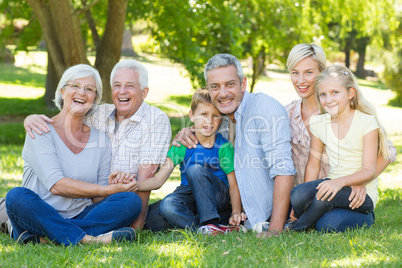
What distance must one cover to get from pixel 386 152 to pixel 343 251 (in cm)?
109

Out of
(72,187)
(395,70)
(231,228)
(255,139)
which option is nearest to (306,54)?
(255,139)

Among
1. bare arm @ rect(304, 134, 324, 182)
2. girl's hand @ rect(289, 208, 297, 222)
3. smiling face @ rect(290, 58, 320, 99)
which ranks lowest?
girl's hand @ rect(289, 208, 297, 222)

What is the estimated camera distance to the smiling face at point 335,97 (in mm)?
3818

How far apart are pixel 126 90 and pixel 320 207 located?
1977 millimetres

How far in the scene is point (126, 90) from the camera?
4.23 m

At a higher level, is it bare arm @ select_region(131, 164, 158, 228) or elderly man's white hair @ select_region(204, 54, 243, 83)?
elderly man's white hair @ select_region(204, 54, 243, 83)

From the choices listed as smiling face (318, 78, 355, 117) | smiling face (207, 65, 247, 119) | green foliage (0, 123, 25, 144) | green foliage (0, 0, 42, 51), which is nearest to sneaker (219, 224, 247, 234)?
smiling face (207, 65, 247, 119)

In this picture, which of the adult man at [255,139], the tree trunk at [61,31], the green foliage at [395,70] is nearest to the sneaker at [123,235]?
the adult man at [255,139]

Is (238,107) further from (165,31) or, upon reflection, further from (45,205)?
(165,31)

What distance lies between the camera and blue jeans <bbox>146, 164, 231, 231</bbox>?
160 inches

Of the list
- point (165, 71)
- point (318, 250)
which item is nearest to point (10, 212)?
point (318, 250)

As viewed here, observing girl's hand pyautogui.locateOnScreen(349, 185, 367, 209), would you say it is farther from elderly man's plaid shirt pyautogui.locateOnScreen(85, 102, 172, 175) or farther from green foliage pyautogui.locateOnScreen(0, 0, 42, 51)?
green foliage pyautogui.locateOnScreen(0, 0, 42, 51)

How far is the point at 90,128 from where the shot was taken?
14.2 ft

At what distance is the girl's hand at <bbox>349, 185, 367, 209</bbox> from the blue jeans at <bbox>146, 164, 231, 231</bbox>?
43.9 inches
